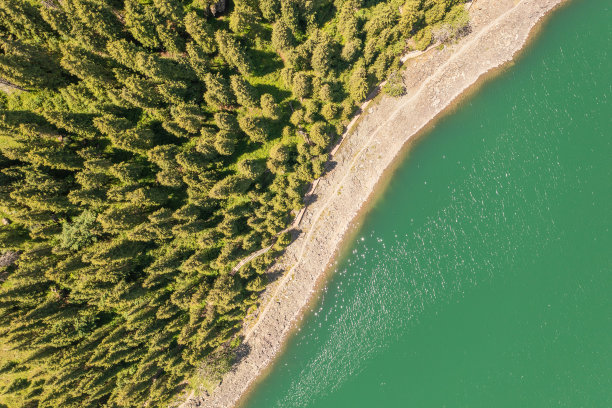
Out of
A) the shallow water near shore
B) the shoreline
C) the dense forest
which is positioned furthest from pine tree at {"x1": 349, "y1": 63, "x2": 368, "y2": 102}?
the shallow water near shore

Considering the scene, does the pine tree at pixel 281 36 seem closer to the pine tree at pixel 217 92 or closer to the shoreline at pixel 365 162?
the pine tree at pixel 217 92

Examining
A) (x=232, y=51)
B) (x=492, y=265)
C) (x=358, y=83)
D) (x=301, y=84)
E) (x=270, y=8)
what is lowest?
(x=492, y=265)

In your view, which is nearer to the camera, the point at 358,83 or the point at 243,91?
the point at 243,91

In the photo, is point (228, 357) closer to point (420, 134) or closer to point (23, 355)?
point (23, 355)

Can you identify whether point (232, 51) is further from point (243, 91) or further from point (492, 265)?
point (492, 265)

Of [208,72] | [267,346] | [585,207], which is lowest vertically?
[585,207]

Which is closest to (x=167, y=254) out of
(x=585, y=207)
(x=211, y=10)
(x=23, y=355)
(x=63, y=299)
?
(x=63, y=299)

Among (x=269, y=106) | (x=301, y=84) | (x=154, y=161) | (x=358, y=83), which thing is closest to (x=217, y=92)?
(x=269, y=106)
